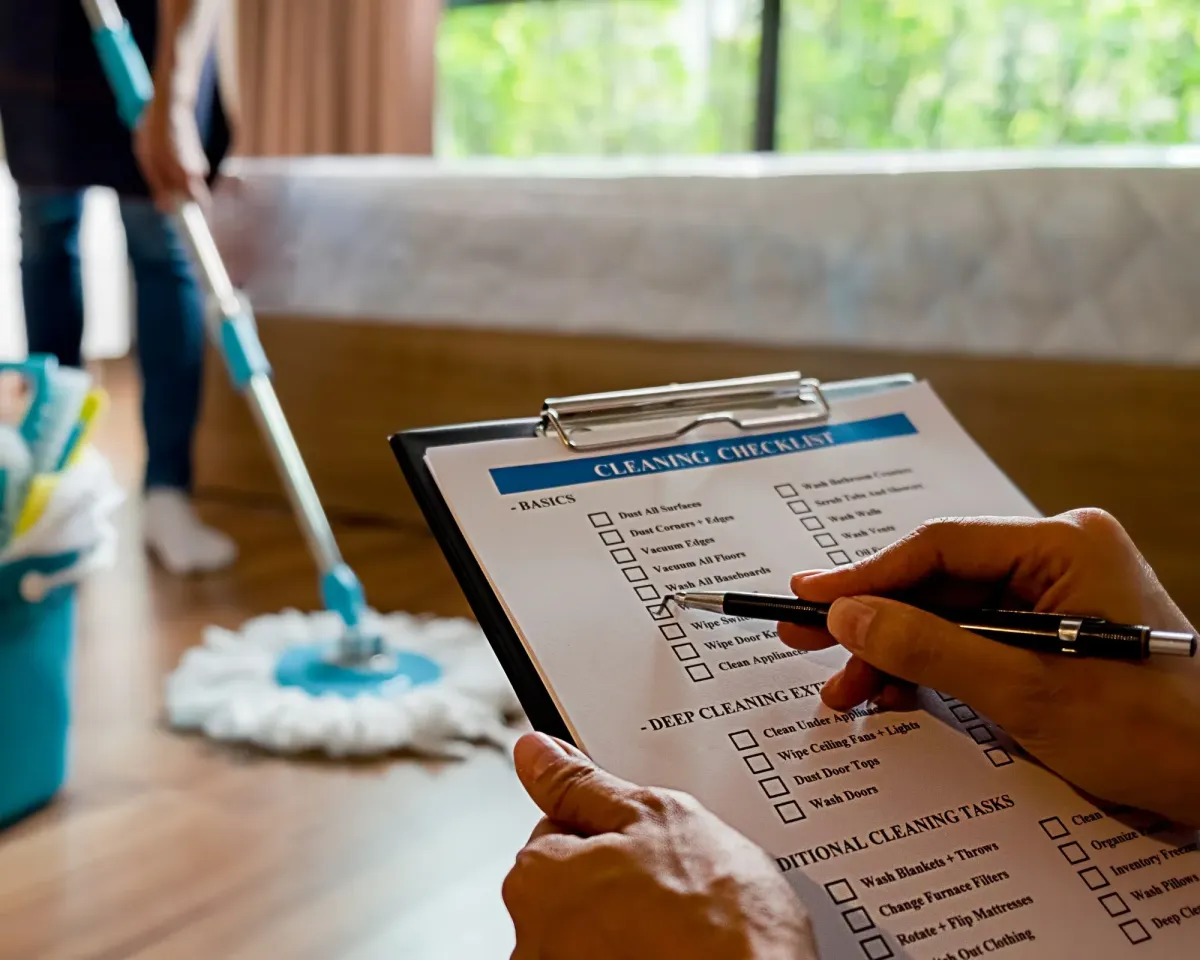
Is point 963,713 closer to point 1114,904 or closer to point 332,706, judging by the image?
point 1114,904

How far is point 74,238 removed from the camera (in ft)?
5.73

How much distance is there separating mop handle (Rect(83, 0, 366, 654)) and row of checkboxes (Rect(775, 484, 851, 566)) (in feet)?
2.51

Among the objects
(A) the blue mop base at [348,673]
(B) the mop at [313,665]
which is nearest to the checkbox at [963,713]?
(B) the mop at [313,665]

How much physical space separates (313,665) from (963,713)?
874 millimetres

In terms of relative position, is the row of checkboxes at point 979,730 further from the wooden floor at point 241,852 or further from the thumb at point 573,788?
the wooden floor at point 241,852

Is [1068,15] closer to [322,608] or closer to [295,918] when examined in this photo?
[322,608]

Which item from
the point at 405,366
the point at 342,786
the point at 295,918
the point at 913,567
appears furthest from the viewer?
the point at 405,366

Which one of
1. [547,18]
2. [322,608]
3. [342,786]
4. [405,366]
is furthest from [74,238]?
[547,18]

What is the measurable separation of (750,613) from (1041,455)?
101 centimetres

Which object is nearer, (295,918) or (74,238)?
(295,918)

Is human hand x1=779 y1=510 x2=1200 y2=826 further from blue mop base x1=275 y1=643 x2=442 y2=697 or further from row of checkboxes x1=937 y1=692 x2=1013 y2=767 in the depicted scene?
blue mop base x1=275 y1=643 x2=442 y2=697

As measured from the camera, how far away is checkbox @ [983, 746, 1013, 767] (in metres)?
0.51

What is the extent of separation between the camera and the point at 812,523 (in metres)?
0.59

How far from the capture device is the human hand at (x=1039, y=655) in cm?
47
